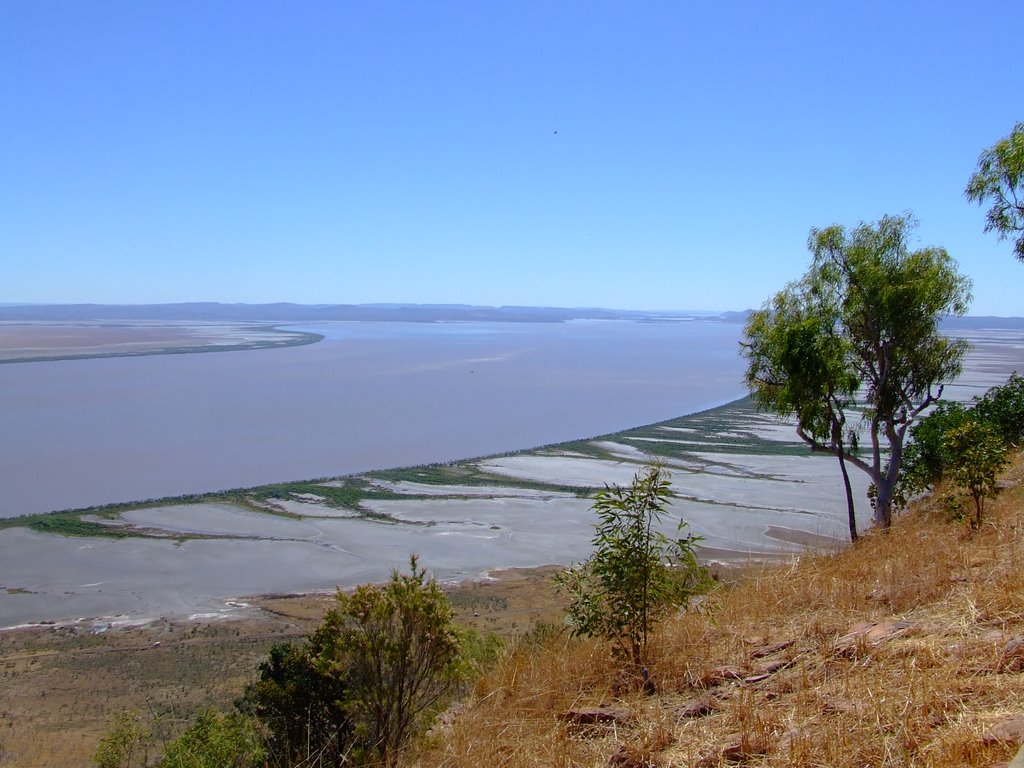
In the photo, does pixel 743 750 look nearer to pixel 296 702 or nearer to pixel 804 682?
pixel 804 682

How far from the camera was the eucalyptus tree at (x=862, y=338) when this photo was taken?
12781 mm

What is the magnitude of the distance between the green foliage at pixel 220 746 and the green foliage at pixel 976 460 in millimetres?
7793

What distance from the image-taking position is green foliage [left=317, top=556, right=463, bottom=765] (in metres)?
6.11

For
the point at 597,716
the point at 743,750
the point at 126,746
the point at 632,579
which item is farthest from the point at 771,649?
the point at 126,746

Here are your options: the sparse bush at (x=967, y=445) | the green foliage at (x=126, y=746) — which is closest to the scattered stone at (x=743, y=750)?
the sparse bush at (x=967, y=445)

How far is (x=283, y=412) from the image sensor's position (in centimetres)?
4959

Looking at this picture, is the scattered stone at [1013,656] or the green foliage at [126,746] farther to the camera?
the green foliage at [126,746]

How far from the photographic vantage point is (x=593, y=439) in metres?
40.4

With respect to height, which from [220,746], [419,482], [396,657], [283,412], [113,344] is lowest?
[419,482]

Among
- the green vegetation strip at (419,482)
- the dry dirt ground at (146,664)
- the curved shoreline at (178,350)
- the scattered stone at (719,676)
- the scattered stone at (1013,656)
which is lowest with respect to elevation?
the dry dirt ground at (146,664)

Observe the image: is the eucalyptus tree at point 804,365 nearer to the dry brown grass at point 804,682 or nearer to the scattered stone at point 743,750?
the dry brown grass at point 804,682

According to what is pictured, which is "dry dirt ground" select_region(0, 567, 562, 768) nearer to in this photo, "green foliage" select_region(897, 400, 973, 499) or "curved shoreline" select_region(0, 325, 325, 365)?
"green foliage" select_region(897, 400, 973, 499)

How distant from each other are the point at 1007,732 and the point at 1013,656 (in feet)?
3.39

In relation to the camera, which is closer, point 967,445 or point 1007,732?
point 1007,732
